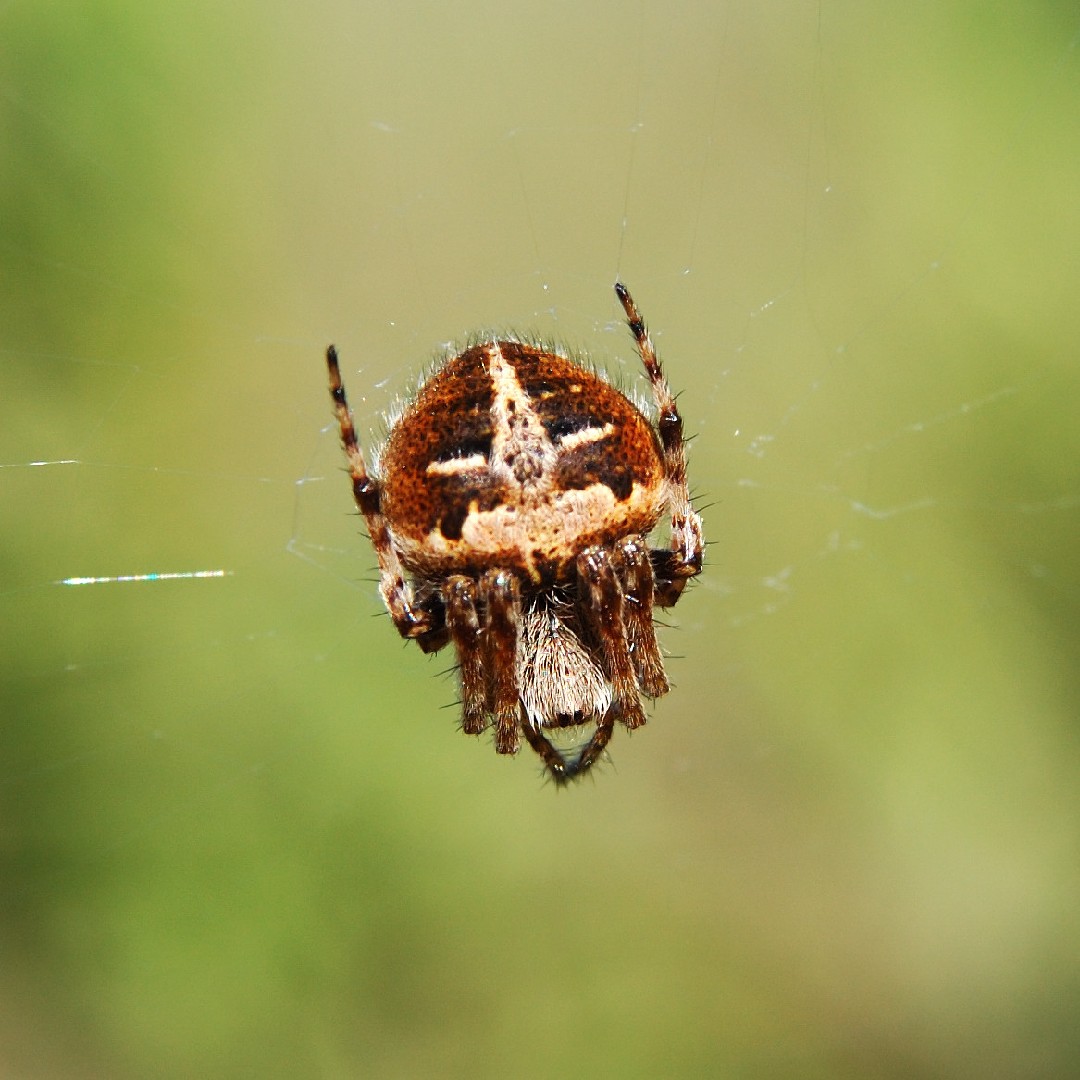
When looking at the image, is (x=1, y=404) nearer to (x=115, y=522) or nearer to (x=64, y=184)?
(x=115, y=522)

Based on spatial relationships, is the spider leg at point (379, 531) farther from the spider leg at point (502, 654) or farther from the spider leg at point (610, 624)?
Result: the spider leg at point (610, 624)

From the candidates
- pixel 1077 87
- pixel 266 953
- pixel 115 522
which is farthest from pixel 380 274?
pixel 1077 87

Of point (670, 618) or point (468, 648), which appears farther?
point (670, 618)

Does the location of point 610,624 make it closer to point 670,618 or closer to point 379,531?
point 379,531

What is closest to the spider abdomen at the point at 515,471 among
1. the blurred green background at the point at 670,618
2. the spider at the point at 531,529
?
the spider at the point at 531,529

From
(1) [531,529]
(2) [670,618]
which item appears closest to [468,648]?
(1) [531,529]

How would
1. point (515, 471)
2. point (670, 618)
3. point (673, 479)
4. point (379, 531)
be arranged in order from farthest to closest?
1. point (670, 618)
2. point (673, 479)
3. point (379, 531)
4. point (515, 471)

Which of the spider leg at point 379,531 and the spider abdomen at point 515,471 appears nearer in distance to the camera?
the spider abdomen at point 515,471
